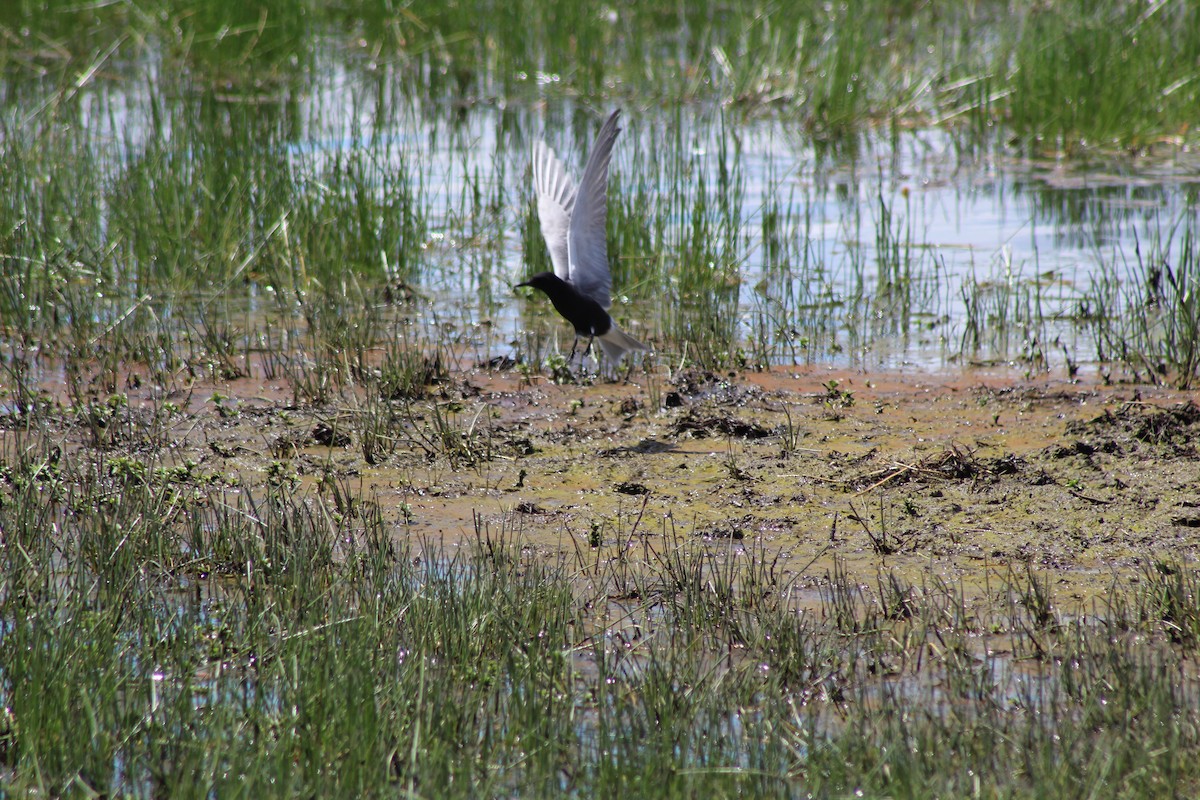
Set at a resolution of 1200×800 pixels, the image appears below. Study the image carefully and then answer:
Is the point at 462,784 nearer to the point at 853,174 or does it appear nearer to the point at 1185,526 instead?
the point at 1185,526

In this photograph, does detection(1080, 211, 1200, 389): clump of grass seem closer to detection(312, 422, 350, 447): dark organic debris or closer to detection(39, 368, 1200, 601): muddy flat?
detection(39, 368, 1200, 601): muddy flat

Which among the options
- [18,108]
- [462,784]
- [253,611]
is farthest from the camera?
[18,108]

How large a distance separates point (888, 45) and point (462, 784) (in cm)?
1098

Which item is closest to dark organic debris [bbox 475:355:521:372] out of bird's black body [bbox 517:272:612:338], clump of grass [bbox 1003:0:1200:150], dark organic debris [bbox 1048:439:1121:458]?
bird's black body [bbox 517:272:612:338]

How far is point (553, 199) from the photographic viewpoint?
21.7 feet

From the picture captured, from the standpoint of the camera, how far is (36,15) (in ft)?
42.1

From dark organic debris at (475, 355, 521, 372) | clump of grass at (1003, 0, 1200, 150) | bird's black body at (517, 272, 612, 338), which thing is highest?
clump of grass at (1003, 0, 1200, 150)

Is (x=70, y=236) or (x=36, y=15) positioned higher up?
A: (x=36, y=15)

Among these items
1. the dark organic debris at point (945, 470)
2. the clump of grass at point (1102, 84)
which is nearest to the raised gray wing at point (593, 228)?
the dark organic debris at point (945, 470)

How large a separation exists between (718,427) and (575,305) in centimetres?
103

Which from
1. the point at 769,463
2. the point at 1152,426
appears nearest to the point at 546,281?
the point at 769,463

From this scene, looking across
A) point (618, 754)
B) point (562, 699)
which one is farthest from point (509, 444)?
point (618, 754)

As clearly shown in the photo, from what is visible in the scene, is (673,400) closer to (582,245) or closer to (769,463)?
(769,463)

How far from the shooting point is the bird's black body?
20.2 feet
